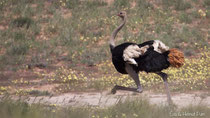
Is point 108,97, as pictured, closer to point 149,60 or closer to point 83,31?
point 149,60

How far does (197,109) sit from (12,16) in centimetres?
1337

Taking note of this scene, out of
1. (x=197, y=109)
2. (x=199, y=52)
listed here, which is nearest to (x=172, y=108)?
(x=197, y=109)

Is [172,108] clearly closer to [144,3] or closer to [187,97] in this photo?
[187,97]

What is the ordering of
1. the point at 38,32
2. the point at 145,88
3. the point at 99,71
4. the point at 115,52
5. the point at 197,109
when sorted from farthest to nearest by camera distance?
the point at 38,32
the point at 99,71
the point at 145,88
the point at 115,52
the point at 197,109

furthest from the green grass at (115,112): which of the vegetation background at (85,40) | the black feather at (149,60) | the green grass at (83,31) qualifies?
the green grass at (83,31)

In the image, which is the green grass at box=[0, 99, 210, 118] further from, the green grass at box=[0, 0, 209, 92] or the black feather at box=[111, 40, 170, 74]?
the green grass at box=[0, 0, 209, 92]

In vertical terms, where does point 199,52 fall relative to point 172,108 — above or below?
below

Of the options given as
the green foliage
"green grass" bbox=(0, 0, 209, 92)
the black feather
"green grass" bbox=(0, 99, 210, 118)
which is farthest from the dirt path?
the green foliage

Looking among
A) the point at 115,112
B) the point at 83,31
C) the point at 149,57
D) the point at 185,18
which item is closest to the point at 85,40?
the point at 83,31

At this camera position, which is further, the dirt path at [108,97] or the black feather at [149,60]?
the dirt path at [108,97]

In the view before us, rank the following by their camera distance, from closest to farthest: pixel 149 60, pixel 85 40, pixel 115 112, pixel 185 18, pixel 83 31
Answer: pixel 115 112 < pixel 149 60 < pixel 85 40 < pixel 83 31 < pixel 185 18

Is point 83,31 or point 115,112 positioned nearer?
point 115,112

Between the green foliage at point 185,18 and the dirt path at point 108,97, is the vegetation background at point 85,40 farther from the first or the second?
the dirt path at point 108,97

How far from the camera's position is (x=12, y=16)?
19.1 m
